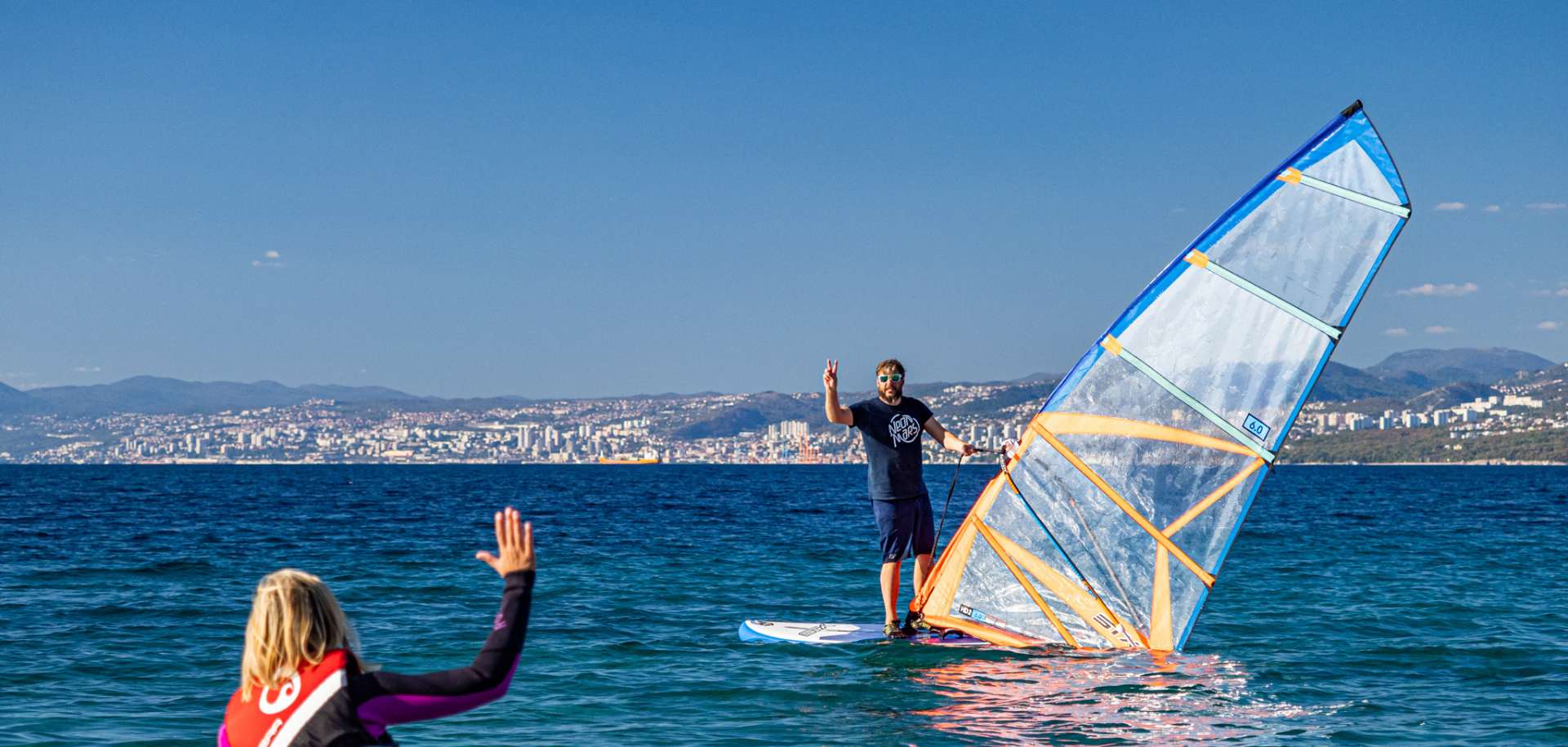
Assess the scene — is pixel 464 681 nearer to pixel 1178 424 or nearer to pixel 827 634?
pixel 1178 424

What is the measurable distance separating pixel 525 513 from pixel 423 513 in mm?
2698

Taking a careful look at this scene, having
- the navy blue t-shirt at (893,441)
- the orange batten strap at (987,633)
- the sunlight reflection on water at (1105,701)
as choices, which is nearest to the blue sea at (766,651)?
the sunlight reflection on water at (1105,701)

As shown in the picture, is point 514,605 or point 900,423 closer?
point 514,605

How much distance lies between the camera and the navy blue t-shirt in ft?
31.5

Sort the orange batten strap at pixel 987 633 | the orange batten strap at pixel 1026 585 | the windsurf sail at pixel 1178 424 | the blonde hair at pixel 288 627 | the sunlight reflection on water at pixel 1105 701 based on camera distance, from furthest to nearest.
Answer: the orange batten strap at pixel 987 633
the orange batten strap at pixel 1026 585
the windsurf sail at pixel 1178 424
the sunlight reflection on water at pixel 1105 701
the blonde hair at pixel 288 627

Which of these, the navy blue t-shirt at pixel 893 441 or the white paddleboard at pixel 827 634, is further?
the white paddleboard at pixel 827 634

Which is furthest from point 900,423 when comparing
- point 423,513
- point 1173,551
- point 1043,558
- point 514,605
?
point 423,513

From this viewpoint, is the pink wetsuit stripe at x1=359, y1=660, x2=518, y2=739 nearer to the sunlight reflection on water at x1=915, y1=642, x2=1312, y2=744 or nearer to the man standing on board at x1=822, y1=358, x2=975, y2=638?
the sunlight reflection on water at x1=915, y1=642, x2=1312, y2=744

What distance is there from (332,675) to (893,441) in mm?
6585

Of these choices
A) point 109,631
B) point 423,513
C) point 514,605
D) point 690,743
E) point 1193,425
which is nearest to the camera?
point 514,605

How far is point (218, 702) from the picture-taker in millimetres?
8453

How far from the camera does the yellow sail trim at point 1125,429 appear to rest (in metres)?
8.97

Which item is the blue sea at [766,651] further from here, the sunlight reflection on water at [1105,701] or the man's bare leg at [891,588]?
the man's bare leg at [891,588]

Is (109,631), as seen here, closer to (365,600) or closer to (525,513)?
(365,600)
